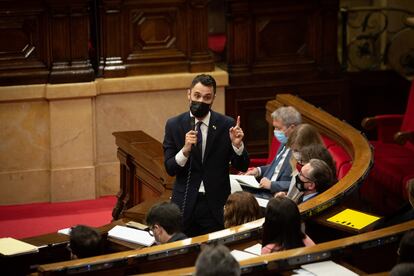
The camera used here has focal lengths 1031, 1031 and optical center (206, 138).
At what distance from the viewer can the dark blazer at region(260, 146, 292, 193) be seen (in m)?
6.45

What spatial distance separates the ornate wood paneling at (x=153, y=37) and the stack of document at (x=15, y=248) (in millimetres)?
3522

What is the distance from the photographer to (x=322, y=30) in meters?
9.45

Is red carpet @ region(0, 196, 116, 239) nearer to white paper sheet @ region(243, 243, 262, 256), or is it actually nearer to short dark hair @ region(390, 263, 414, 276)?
white paper sheet @ region(243, 243, 262, 256)

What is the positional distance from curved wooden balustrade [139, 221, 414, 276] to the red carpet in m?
3.83

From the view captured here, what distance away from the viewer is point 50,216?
852 centimetres

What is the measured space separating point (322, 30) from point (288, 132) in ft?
9.80

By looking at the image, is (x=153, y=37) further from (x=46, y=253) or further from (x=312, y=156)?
(x=46, y=253)

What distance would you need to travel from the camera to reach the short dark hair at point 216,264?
12.5ft

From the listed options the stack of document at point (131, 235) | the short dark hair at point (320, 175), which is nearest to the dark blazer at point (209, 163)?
the stack of document at point (131, 235)

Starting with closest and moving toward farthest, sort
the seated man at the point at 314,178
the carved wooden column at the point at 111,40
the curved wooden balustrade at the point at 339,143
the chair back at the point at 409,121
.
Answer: the curved wooden balustrade at the point at 339,143 → the seated man at the point at 314,178 → the chair back at the point at 409,121 → the carved wooden column at the point at 111,40

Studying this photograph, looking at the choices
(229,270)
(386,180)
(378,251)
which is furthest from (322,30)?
(229,270)

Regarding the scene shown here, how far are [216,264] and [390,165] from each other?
3997 millimetres

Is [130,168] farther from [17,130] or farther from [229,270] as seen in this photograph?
[229,270]

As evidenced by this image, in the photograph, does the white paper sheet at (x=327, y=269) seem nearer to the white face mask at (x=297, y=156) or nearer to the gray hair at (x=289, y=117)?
the white face mask at (x=297, y=156)
